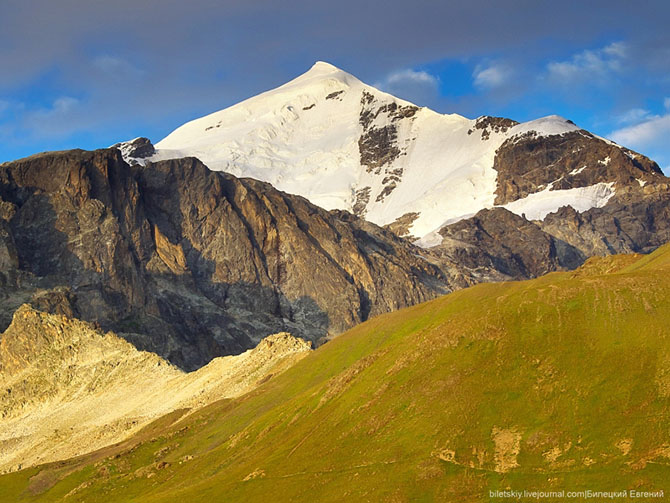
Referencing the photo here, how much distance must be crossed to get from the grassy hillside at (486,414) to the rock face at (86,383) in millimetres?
39670

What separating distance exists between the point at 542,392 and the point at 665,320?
Result: 1119cm

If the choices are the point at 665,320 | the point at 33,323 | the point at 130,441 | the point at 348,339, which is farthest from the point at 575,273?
the point at 33,323

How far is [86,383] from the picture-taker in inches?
6688

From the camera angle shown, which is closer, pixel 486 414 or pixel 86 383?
pixel 486 414

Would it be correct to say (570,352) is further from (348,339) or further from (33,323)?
(33,323)

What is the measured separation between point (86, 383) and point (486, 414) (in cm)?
11548

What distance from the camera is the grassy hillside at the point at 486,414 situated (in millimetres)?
62938

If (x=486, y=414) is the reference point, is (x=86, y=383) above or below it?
above

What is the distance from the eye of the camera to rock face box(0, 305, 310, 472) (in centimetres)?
13275

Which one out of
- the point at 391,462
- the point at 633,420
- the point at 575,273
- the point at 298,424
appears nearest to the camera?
the point at 633,420

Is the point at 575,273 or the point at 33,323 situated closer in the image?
the point at 575,273

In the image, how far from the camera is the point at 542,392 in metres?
68.2

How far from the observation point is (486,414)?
68.2 meters

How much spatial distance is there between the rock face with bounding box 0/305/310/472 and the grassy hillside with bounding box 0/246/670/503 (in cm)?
3967
